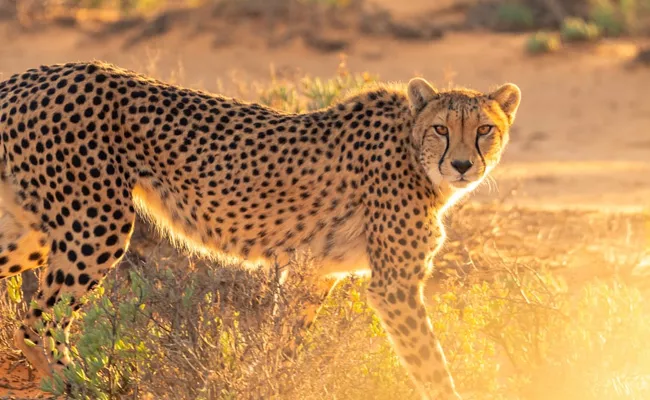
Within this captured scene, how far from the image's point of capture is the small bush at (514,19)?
15.8 m

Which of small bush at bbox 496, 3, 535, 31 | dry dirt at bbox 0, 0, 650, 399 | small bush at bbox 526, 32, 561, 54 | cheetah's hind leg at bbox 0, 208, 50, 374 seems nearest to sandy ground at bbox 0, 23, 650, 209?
dry dirt at bbox 0, 0, 650, 399

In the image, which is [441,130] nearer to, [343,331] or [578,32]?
[343,331]

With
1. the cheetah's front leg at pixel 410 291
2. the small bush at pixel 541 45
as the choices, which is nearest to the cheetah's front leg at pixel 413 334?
the cheetah's front leg at pixel 410 291

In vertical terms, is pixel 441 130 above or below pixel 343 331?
above

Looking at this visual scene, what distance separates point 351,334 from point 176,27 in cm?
1103

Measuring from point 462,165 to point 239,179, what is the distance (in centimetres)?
96

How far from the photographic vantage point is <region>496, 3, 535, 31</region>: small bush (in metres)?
15.8

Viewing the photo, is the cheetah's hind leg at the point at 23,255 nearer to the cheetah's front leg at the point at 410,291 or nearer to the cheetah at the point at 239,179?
the cheetah at the point at 239,179

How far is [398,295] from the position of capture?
463 centimetres

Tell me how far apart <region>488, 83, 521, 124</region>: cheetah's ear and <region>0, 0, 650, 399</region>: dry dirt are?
245 cm

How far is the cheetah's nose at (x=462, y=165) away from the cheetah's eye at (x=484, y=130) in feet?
0.54

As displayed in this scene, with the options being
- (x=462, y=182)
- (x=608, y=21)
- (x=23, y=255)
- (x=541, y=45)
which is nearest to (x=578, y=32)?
(x=541, y=45)

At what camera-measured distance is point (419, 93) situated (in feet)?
15.9

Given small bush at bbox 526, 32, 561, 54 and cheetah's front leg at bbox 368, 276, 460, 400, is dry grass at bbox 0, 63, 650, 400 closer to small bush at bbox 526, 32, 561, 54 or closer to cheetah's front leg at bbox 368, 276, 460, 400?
cheetah's front leg at bbox 368, 276, 460, 400
